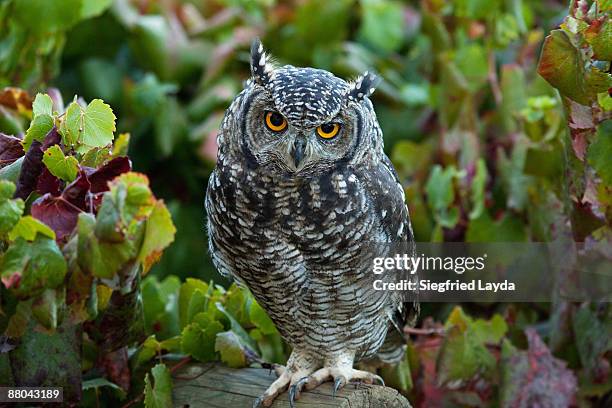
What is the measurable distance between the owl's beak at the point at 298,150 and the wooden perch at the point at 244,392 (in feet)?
2.41

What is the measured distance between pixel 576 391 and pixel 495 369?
0.32 meters

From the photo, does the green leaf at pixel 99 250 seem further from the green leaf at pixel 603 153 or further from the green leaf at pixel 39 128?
the green leaf at pixel 603 153

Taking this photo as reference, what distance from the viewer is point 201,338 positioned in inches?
114

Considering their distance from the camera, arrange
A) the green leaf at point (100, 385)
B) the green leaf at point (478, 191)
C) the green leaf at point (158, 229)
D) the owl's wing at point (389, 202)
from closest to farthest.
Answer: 1. the green leaf at point (158, 229)
2. the owl's wing at point (389, 202)
3. the green leaf at point (100, 385)
4. the green leaf at point (478, 191)

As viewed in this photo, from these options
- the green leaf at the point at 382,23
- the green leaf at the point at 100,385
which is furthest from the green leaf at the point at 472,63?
the green leaf at the point at 100,385

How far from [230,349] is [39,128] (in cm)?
92

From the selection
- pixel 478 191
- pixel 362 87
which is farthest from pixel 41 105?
pixel 478 191

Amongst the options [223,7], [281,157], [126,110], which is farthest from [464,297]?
[223,7]

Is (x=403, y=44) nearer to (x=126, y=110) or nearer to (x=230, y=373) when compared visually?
(x=126, y=110)

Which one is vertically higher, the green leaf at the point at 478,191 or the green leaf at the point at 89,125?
the green leaf at the point at 478,191

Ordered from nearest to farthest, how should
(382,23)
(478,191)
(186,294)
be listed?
1. (186,294)
2. (478,191)
3. (382,23)

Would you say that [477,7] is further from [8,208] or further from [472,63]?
[8,208]

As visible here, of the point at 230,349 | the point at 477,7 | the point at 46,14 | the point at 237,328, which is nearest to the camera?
the point at 230,349

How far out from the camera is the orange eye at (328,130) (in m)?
2.40
